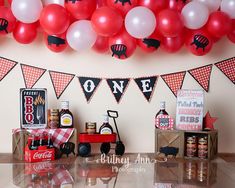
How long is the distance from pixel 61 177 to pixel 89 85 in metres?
0.74

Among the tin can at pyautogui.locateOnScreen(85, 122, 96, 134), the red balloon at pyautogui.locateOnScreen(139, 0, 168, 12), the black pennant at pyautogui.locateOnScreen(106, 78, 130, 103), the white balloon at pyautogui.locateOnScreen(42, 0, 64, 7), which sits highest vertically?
the white balloon at pyautogui.locateOnScreen(42, 0, 64, 7)

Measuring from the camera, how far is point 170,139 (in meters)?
1.87

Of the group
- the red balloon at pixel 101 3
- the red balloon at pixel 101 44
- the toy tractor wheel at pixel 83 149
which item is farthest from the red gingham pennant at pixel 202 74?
the toy tractor wheel at pixel 83 149

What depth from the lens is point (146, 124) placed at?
Result: 210 centimetres

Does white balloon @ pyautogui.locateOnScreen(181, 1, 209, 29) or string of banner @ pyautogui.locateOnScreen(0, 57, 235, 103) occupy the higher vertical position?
white balloon @ pyautogui.locateOnScreen(181, 1, 209, 29)

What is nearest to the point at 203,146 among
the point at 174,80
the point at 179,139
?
the point at 179,139

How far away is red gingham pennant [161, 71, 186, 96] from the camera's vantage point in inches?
82.0

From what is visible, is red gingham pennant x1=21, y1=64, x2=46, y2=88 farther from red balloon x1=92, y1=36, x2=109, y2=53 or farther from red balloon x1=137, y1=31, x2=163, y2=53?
red balloon x1=137, y1=31, x2=163, y2=53

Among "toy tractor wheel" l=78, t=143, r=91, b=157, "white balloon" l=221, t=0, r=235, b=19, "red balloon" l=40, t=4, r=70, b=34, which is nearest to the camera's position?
"red balloon" l=40, t=4, r=70, b=34

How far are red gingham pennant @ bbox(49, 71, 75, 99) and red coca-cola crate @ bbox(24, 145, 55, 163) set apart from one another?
1.33ft

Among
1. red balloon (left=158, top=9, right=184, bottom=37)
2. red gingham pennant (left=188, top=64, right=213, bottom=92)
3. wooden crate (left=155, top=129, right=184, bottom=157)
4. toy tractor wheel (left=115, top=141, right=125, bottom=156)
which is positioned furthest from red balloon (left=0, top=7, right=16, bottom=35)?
red gingham pennant (left=188, top=64, right=213, bottom=92)

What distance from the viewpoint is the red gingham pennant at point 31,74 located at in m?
2.06

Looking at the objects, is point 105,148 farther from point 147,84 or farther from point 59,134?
point 147,84

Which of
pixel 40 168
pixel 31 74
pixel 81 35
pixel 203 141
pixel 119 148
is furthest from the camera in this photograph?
pixel 31 74
